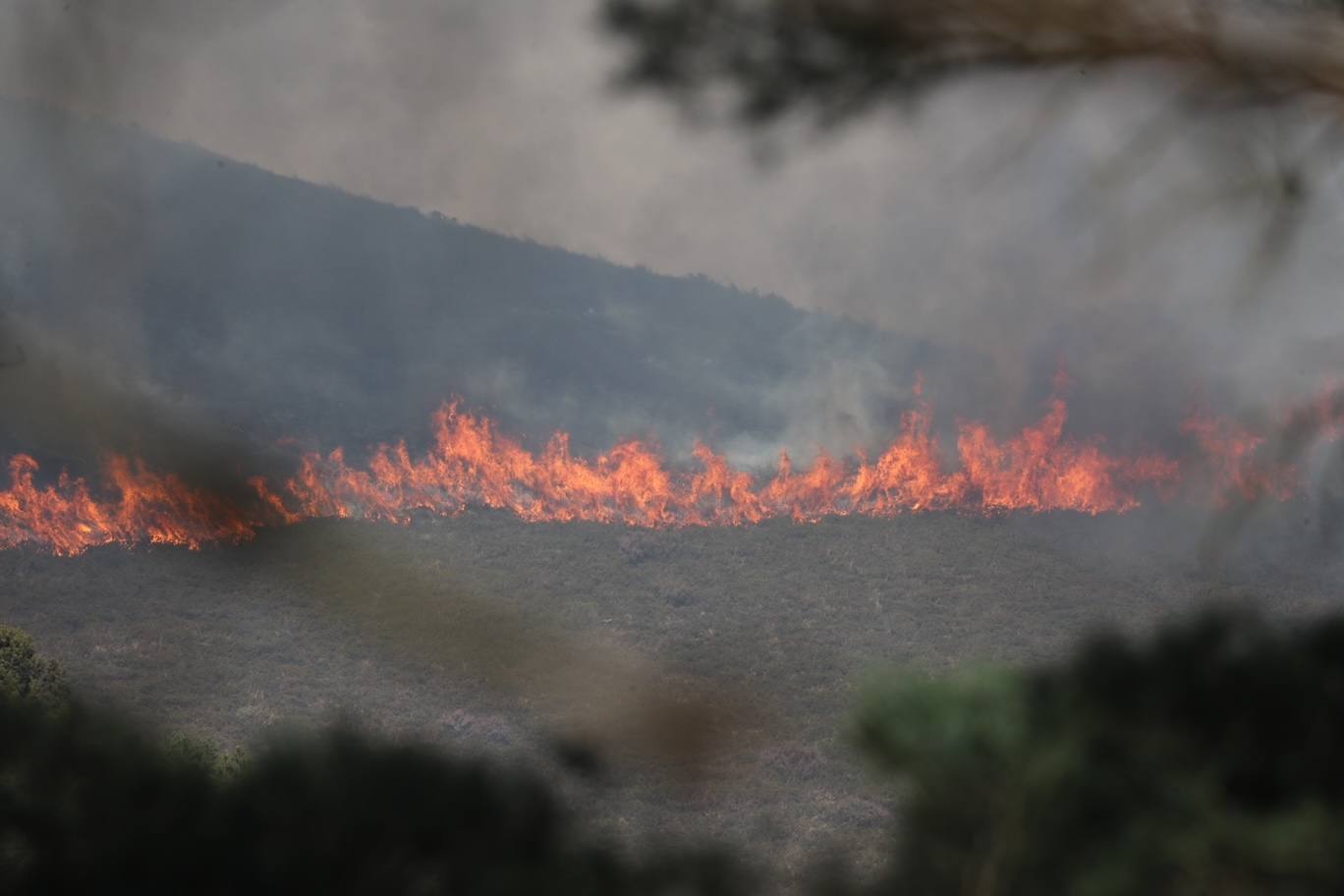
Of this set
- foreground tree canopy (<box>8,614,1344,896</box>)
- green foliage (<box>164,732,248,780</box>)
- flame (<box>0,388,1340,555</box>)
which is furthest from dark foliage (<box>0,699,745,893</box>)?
flame (<box>0,388,1340,555</box>)

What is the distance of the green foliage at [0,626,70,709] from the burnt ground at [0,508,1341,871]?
4.65 m

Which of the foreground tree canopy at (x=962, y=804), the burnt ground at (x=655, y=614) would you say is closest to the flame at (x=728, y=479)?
the burnt ground at (x=655, y=614)

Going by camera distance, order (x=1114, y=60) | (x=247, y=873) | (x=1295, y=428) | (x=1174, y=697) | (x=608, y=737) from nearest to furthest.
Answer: (x=1174, y=697) < (x=247, y=873) < (x=1114, y=60) < (x=1295, y=428) < (x=608, y=737)

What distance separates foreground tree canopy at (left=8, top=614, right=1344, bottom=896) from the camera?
1.45m

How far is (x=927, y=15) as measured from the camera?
3.03 metres

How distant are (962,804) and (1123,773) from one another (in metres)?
0.21

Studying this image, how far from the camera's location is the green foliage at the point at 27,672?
17406mm

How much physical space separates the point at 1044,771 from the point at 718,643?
42.4m

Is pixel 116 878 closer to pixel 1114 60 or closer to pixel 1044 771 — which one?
pixel 1044 771

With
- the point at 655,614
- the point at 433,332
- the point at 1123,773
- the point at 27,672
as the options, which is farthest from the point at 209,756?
the point at 433,332

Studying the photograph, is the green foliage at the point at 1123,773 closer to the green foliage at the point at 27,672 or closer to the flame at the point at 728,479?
the green foliage at the point at 27,672

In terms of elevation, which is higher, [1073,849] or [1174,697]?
[1174,697]

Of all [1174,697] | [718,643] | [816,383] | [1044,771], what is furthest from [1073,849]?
[816,383]

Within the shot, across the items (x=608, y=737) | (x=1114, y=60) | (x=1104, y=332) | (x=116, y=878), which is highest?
(x=1114, y=60)
